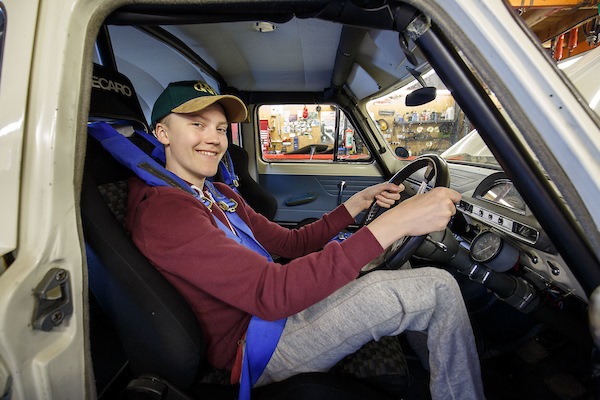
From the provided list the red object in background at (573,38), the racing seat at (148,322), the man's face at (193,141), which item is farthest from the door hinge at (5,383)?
the red object in background at (573,38)

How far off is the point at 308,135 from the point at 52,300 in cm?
311

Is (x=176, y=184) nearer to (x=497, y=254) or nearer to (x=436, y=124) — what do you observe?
(x=497, y=254)

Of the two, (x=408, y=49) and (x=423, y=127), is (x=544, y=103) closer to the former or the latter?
(x=408, y=49)

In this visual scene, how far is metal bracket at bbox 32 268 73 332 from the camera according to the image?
22.5 inches

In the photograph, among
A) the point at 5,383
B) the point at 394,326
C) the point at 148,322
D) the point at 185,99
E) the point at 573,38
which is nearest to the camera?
the point at 5,383

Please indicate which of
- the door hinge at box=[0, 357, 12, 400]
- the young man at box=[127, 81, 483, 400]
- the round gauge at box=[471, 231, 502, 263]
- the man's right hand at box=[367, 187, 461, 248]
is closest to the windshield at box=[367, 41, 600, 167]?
the round gauge at box=[471, 231, 502, 263]

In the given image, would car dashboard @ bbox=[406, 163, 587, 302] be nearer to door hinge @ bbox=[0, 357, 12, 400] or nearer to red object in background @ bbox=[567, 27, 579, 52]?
door hinge @ bbox=[0, 357, 12, 400]

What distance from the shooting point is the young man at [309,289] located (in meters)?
0.80

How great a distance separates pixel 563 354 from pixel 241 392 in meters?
1.32

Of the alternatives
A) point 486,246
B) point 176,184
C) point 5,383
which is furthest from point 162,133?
point 486,246

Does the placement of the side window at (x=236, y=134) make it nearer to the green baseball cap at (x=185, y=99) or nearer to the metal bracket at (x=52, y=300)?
the green baseball cap at (x=185, y=99)

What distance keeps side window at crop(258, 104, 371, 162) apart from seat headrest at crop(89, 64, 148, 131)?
2210 mm

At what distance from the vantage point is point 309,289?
0.80 metres

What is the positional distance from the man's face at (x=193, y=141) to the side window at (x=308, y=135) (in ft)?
7.09
